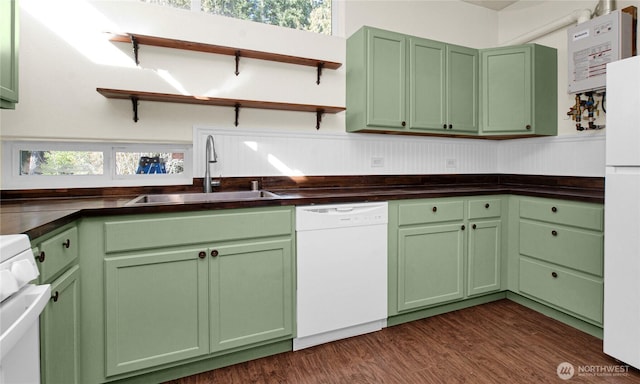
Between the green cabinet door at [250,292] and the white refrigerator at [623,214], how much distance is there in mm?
1726

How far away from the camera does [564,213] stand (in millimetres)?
2264

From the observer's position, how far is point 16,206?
1688 millimetres

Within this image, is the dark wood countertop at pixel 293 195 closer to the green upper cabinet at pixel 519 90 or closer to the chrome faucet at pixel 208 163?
the chrome faucet at pixel 208 163

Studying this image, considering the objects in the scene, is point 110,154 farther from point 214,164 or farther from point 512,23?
point 512,23

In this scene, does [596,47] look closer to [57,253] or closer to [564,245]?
[564,245]

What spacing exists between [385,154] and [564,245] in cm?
143

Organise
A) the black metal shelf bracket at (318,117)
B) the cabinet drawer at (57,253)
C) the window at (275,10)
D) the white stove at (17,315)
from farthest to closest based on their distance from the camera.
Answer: the black metal shelf bracket at (318,117) < the window at (275,10) < the cabinet drawer at (57,253) < the white stove at (17,315)

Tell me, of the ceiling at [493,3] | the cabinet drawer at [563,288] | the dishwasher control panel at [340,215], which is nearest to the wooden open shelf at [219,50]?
the dishwasher control panel at [340,215]

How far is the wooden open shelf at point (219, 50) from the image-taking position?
2.08m

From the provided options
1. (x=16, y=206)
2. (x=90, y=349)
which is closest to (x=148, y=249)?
(x=90, y=349)

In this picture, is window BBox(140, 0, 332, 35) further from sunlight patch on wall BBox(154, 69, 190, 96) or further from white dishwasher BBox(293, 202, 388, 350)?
white dishwasher BBox(293, 202, 388, 350)

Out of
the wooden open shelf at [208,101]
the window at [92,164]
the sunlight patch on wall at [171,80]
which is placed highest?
the sunlight patch on wall at [171,80]

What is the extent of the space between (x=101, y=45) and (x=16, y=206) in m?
1.06

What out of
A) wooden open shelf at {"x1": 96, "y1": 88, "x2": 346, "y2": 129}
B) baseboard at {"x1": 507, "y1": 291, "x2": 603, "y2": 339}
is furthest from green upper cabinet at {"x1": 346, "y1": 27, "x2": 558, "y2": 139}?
baseboard at {"x1": 507, "y1": 291, "x2": 603, "y2": 339}
